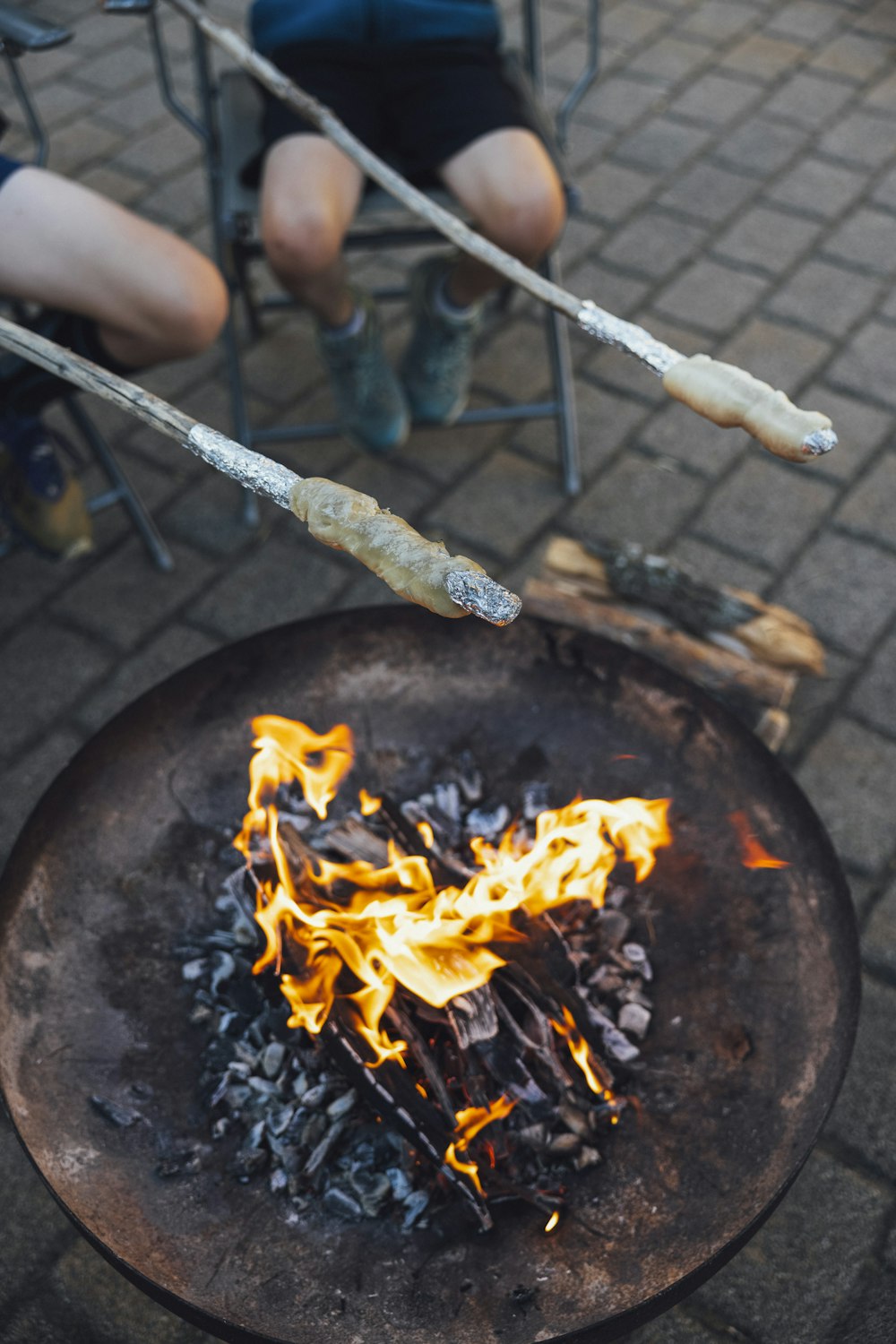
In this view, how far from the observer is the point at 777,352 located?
3570 mm

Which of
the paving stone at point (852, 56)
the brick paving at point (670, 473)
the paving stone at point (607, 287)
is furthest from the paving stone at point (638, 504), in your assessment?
the paving stone at point (852, 56)

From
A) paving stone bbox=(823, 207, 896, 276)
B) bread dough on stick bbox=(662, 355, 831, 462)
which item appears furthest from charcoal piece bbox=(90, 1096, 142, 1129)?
paving stone bbox=(823, 207, 896, 276)

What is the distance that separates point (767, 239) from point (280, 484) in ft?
10.8

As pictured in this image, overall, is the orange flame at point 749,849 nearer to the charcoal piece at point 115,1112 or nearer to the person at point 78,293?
the charcoal piece at point 115,1112

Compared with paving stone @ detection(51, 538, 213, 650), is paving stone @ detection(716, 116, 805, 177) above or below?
above

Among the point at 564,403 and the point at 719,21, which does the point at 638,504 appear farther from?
the point at 719,21

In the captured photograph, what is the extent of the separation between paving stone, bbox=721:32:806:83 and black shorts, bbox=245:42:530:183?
2.32 meters

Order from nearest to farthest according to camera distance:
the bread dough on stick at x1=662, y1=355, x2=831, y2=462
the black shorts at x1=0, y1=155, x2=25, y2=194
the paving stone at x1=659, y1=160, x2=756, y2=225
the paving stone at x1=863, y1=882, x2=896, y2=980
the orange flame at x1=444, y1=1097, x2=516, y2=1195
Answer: the bread dough on stick at x1=662, y1=355, x2=831, y2=462 < the orange flame at x1=444, y1=1097, x2=516, y2=1195 < the paving stone at x1=863, y1=882, x2=896, y2=980 < the black shorts at x1=0, y1=155, x2=25, y2=194 < the paving stone at x1=659, y1=160, x2=756, y2=225

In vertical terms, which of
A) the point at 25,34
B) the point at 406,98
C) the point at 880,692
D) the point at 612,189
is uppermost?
the point at 25,34

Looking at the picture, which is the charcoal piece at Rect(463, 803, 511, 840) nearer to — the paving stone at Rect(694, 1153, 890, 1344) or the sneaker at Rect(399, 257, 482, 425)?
the paving stone at Rect(694, 1153, 890, 1344)

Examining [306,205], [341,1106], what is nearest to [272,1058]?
[341,1106]

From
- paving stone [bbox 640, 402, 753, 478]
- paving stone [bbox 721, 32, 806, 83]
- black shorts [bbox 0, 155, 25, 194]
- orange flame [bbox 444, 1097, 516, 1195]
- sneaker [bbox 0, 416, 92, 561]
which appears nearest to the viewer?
orange flame [bbox 444, 1097, 516, 1195]

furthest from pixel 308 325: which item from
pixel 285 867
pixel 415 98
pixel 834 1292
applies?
pixel 834 1292

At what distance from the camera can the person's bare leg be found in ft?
7.95
